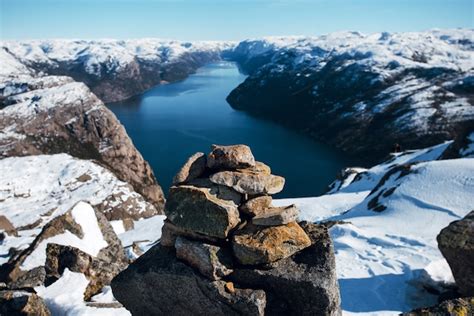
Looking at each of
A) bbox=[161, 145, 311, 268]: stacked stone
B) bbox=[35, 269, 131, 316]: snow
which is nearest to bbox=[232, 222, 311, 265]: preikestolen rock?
bbox=[161, 145, 311, 268]: stacked stone

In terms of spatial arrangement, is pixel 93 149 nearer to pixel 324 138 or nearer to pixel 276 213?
pixel 324 138

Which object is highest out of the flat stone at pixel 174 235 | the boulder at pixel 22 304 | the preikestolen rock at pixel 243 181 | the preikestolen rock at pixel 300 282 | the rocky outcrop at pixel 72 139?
the preikestolen rock at pixel 243 181

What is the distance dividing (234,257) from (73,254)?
9.80m

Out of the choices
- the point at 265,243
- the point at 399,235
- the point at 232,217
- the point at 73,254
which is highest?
the point at 232,217

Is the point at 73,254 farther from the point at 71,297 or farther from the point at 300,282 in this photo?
the point at 300,282

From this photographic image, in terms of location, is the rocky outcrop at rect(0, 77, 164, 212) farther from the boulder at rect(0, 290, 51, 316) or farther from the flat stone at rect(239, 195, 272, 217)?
the flat stone at rect(239, 195, 272, 217)

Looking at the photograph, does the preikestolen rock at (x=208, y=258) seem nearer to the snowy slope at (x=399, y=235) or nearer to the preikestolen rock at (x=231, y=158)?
the preikestolen rock at (x=231, y=158)

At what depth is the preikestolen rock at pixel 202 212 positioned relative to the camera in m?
9.93

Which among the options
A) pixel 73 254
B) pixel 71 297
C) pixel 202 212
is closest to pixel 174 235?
pixel 202 212

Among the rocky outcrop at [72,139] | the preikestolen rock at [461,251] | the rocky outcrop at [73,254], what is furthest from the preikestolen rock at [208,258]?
the rocky outcrop at [72,139]

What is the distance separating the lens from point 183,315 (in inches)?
413

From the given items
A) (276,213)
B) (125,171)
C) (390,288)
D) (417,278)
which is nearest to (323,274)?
(276,213)

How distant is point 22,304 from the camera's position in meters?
12.1

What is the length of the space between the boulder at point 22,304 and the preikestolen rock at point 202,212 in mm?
5712
